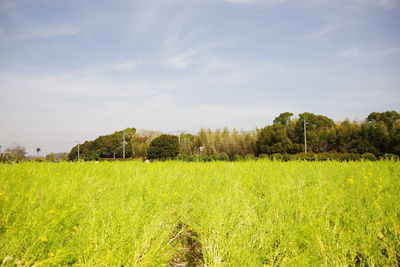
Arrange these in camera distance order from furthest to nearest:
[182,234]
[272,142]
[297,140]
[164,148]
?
[297,140], [164,148], [272,142], [182,234]

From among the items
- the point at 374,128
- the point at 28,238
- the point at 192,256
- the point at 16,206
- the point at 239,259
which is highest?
the point at 374,128

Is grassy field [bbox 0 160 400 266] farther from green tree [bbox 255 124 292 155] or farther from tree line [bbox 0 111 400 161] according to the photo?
green tree [bbox 255 124 292 155]

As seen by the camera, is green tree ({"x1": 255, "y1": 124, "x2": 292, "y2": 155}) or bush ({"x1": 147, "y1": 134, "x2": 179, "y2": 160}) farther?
bush ({"x1": 147, "y1": 134, "x2": 179, "y2": 160})

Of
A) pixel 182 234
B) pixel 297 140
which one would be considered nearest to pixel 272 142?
pixel 297 140

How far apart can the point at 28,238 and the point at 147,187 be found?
214cm

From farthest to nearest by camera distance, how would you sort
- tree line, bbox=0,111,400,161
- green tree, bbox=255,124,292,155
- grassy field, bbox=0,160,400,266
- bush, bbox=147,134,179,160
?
bush, bbox=147,134,179,160 < green tree, bbox=255,124,292,155 < tree line, bbox=0,111,400,161 < grassy field, bbox=0,160,400,266

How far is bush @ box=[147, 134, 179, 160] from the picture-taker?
20.7 m

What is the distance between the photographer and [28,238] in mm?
1854

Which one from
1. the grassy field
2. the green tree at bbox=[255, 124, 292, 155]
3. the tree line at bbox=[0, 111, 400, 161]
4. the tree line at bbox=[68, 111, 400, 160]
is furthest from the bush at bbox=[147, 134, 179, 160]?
the grassy field

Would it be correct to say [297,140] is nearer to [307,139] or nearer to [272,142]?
[307,139]

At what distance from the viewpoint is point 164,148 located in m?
20.7

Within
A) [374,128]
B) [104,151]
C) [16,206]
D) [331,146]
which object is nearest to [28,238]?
[16,206]

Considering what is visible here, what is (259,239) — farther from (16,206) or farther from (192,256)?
(16,206)

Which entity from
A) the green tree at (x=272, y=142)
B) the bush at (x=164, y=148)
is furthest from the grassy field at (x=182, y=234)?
the bush at (x=164, y=148)
